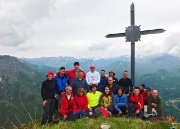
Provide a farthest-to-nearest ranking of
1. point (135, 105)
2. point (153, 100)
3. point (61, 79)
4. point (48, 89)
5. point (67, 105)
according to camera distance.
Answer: point (153, 100) → point (61, 79) → point (135, 105) → point (48, 89) → point (67, 105)

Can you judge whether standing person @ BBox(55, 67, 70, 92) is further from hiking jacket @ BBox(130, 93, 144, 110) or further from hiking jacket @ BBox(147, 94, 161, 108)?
hiking jacket @ BBox(147, 94, 161, 108)

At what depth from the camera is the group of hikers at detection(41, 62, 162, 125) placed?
12.2 metres

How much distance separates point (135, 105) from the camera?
518 inches

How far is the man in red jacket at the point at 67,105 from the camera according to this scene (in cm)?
1205

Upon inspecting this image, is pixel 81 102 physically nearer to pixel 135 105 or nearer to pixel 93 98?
pixel 93 98

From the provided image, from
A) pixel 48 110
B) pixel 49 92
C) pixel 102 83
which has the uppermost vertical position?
pixel 102 83

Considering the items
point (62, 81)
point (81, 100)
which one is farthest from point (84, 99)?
point (62, 81)

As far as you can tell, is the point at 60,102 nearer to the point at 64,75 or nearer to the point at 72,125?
the point at 64,75

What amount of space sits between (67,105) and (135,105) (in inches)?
145

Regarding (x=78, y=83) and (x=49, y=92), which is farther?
(x=78, y=83)

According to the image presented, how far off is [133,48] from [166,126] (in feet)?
23.0

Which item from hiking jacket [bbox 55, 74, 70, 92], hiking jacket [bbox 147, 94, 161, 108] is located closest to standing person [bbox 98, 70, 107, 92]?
hiking jacket [bbox 55, 74, 70, 92]

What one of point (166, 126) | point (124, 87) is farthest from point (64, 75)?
point (166, 126)

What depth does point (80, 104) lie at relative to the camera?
12.6 meters
